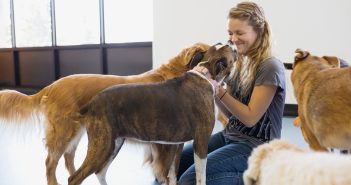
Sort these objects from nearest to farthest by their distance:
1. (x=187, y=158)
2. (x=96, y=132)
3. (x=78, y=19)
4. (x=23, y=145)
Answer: (x=96, y=132), (x=187, y=158), (x=23, y=145), (x=78, y=19)

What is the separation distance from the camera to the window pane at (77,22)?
7.70 metres

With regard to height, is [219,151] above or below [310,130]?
below

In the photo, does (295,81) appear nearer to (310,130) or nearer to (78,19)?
(310,130)

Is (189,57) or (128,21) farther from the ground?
(128,21)

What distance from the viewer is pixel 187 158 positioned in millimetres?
2473

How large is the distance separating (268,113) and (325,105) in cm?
32

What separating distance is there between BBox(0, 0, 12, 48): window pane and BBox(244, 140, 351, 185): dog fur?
9.73m

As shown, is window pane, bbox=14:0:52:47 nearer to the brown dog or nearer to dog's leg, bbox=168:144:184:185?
dog's leg, bbox=168:144:184:185

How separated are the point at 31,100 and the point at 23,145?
1.68 metres

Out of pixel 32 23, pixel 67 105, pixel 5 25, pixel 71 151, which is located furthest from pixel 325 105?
pixel 5 25

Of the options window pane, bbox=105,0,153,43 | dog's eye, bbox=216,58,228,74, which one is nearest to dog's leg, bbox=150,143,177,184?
dog's eye, bbox=216,58,228,74

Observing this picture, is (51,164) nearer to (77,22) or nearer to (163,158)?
(163,158)

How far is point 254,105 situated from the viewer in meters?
1.97

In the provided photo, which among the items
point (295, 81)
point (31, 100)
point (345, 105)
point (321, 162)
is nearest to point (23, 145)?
point (31, 100)
